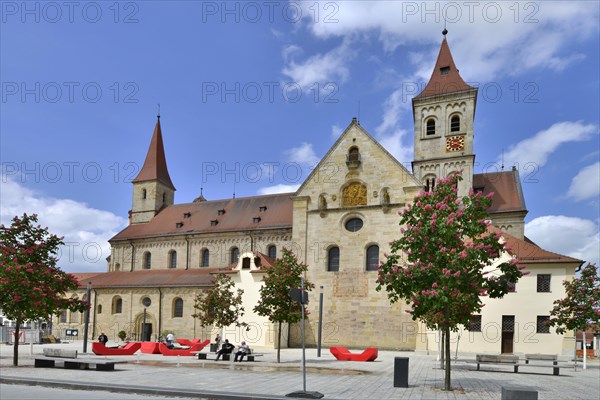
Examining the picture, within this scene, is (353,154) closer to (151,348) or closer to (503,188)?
(503,188)

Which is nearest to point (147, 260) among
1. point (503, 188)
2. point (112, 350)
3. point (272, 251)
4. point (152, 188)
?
point (152, 188)

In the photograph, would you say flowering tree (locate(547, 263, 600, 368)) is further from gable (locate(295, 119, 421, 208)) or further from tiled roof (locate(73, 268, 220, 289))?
tiled roof (locate(73, 268, 220, 289))

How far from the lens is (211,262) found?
50.4 m

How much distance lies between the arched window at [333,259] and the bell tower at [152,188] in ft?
86.7

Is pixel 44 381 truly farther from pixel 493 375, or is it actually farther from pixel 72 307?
pixel 493 375

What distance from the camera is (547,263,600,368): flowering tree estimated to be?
90.0 feet

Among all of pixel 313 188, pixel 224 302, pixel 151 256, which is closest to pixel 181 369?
pixel 224 302

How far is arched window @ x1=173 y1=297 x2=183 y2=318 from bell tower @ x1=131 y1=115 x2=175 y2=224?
14.4 metres

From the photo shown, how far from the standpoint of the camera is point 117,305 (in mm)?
51531

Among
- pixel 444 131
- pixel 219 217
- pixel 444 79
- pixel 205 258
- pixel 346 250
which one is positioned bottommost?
pixel 205 258

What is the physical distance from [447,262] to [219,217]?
128 ft

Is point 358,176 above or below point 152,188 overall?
below

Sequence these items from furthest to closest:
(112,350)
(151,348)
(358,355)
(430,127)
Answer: (430,127), (151,348), (112,350), (358,355)

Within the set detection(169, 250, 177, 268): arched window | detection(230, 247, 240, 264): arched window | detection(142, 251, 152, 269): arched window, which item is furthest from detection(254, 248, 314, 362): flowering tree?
detection(142, 251, 152, 269): arched window
